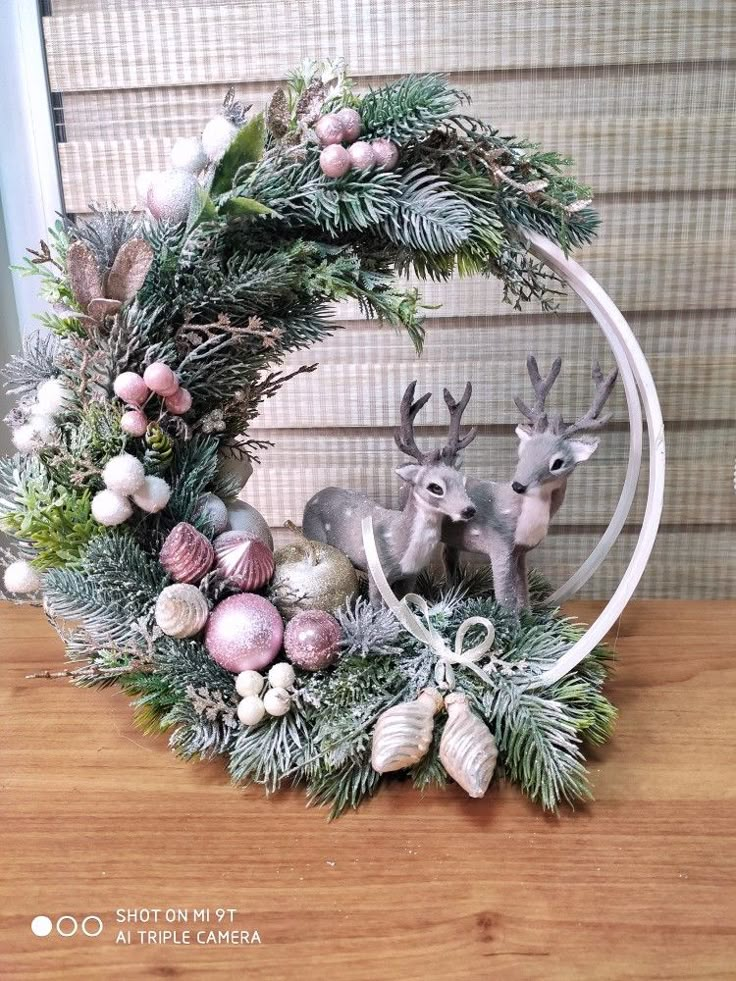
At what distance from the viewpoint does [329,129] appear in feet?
2.04

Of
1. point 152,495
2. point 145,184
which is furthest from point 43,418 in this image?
point 145,184

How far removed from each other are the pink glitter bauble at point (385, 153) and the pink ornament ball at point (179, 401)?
9.7 inches

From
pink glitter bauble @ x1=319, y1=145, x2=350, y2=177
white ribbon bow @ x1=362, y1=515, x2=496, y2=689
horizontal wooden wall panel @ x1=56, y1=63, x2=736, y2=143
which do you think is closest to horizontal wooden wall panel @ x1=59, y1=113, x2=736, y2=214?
horizontal wooden wall panel @ x1=56, y1=63, x2=736, y2=143

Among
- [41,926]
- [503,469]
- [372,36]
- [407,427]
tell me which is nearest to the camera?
[41,926]

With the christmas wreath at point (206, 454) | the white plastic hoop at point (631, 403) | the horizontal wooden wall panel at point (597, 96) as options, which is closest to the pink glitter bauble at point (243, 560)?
the christmas wreath at point (206, 454)

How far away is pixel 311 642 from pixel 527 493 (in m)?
0.23

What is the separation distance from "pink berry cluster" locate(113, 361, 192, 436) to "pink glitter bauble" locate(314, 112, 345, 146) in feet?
0.73

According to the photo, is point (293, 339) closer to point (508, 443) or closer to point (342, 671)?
point (342, 671)

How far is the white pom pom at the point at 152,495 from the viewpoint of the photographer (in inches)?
25.0

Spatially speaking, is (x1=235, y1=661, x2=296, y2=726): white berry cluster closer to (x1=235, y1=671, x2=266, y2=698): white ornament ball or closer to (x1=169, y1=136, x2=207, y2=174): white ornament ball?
(x1=235, y1=671, x2=266, y2=698): white ornament ball

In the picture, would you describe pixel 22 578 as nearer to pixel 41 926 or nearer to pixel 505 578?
pixel 41 926

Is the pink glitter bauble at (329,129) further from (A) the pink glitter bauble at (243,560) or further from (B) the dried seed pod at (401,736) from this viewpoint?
(B) the dried seed pod at (401,736)

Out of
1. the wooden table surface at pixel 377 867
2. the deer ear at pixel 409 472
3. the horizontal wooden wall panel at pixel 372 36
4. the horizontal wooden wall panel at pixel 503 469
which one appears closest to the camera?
the wooden table surface at pixel 377 867

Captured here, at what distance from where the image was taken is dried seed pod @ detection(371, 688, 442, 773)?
61 cm
